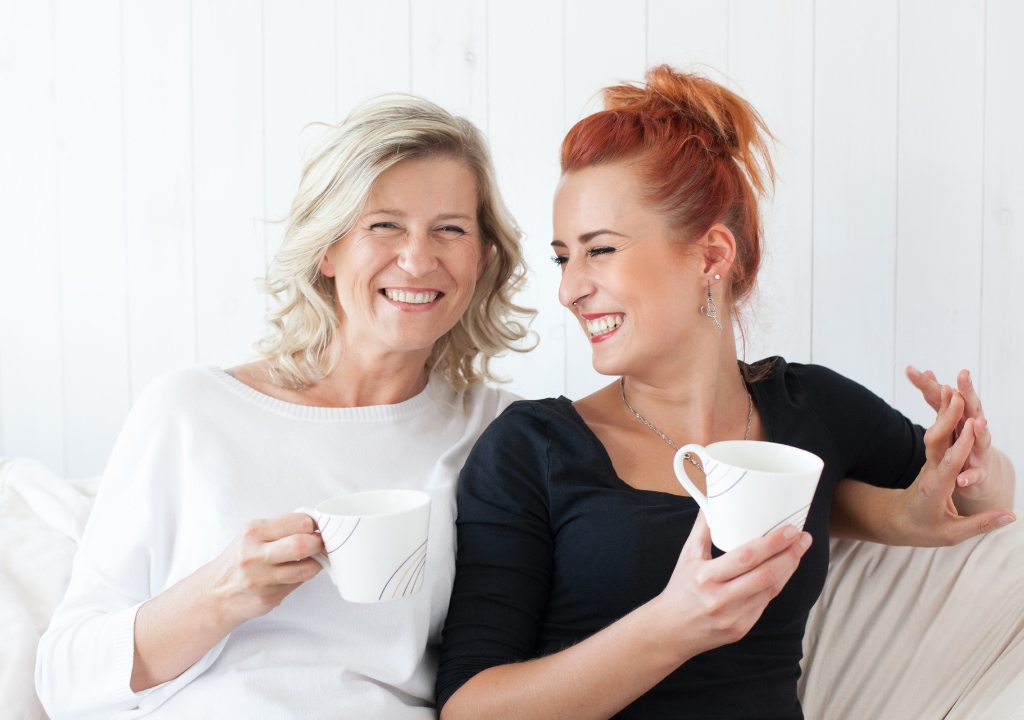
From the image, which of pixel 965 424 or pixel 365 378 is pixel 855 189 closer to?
pixel 965 424

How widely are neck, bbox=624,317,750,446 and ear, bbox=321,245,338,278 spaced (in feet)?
1.77

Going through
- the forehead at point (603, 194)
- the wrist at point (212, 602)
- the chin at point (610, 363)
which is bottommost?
the wrist at point (212, 602)

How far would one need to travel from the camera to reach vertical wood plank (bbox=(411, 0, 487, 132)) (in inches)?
71.1

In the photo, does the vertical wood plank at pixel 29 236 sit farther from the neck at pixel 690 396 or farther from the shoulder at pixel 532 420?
A: the neck at pixel 690 396

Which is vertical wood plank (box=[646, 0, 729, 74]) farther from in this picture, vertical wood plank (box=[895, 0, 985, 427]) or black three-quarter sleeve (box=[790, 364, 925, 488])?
black three-quarter sleeve (box=[790, 364, 925, 488])

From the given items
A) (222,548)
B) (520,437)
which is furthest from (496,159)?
(222,548)

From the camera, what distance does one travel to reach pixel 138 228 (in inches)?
73.5

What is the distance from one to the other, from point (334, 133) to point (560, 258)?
16.9 inches

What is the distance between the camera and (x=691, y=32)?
69.3 inches

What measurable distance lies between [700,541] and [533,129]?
3.81 feet

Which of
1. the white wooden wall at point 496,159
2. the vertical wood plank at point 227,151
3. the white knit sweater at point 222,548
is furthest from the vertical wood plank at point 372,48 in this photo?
the white knit sweater at point 222,548

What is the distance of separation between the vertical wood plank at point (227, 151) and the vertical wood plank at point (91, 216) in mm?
183

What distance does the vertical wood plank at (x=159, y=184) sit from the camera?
1837 mm

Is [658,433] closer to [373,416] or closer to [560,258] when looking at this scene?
[560,258]
